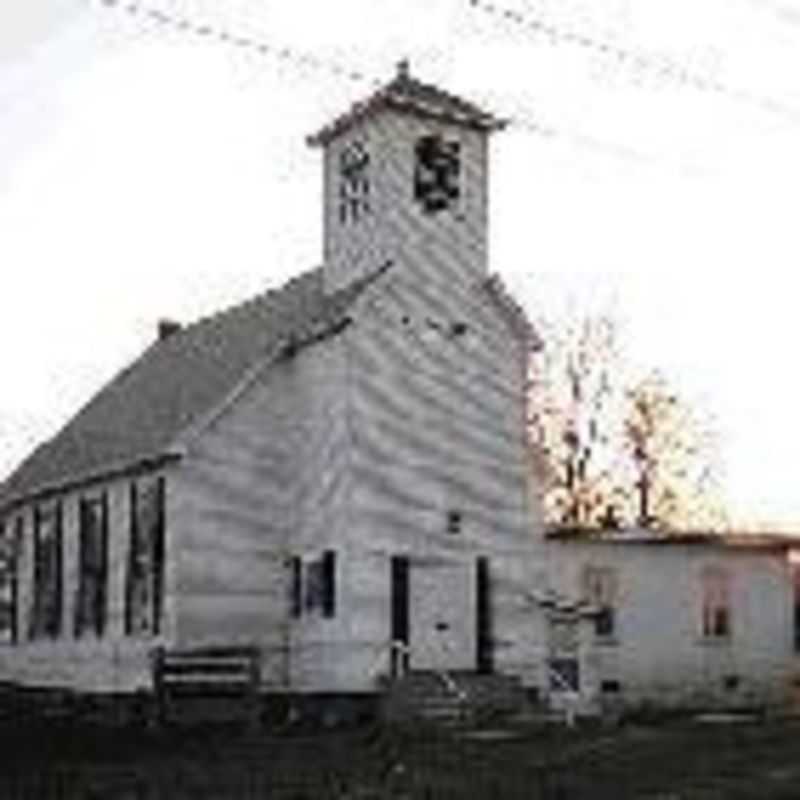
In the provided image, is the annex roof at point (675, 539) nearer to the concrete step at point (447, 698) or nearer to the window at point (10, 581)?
the concrete step at point (447, 698)

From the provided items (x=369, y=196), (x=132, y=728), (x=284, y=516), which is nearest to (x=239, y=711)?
(x=132, y=728)

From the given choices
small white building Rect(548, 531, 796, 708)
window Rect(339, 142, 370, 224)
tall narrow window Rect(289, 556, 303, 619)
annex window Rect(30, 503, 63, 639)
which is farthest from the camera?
annex window Rect(30, 503, 63, 639)

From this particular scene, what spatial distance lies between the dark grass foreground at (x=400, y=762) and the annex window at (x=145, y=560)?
20.6 feet

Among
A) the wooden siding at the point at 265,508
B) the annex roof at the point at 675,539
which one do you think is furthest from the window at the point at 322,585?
the annex roof at the point at 675,539

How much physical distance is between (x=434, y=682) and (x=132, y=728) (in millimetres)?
7399

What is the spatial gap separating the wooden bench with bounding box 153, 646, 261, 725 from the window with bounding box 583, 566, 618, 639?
9.35 metres

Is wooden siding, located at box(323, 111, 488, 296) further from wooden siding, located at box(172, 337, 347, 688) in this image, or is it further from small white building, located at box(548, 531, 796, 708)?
small white building, located at box(548, 531, 796, 708)

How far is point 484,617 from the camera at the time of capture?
3725 centimetres

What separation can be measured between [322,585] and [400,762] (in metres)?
11.1

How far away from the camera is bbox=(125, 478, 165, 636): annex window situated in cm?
3706

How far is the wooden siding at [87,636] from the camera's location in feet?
124

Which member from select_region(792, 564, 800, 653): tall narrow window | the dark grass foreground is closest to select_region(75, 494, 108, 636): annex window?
the dark grass foreground

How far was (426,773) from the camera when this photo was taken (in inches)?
915

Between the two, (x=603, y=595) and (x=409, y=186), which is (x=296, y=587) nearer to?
(x=603, y=595)
